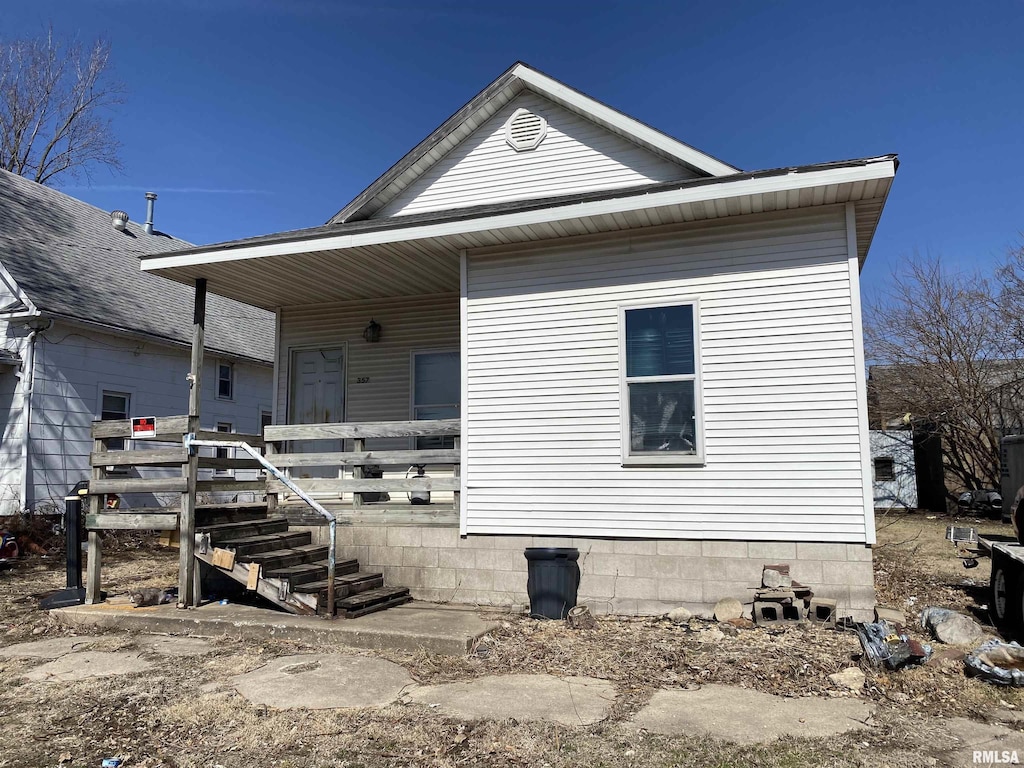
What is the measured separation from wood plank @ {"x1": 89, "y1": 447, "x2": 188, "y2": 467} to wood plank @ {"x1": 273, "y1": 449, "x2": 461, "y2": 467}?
1208 millimetres

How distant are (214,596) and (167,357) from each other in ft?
31.1

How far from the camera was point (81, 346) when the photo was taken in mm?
14352

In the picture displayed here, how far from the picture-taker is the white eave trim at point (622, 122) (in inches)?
342

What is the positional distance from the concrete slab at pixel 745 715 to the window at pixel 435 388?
628cm

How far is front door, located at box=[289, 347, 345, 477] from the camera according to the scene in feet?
37.7

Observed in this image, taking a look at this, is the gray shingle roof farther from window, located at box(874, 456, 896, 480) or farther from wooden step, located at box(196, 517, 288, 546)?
window, located at box(874, 456, 896, 480)

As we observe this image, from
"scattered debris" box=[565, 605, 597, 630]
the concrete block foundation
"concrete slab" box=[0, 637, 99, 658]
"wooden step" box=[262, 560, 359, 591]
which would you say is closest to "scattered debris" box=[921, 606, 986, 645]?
the concrete block foundation

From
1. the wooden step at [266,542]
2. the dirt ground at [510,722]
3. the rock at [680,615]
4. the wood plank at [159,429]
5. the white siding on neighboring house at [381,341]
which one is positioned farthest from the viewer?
the white siding on neighboring house at [381,341]

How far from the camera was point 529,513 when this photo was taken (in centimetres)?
795

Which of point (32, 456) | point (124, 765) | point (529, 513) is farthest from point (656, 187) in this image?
point (32, 456)

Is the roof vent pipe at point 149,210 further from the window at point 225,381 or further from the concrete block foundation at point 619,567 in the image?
the concrete block foundation at point 619,567

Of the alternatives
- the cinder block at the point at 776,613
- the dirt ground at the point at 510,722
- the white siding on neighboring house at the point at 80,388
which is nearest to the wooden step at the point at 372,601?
the dirt ground at the point at 510,722

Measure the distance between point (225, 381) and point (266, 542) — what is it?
11070mm

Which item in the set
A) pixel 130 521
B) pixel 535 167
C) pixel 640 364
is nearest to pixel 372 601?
pixel 130 521
